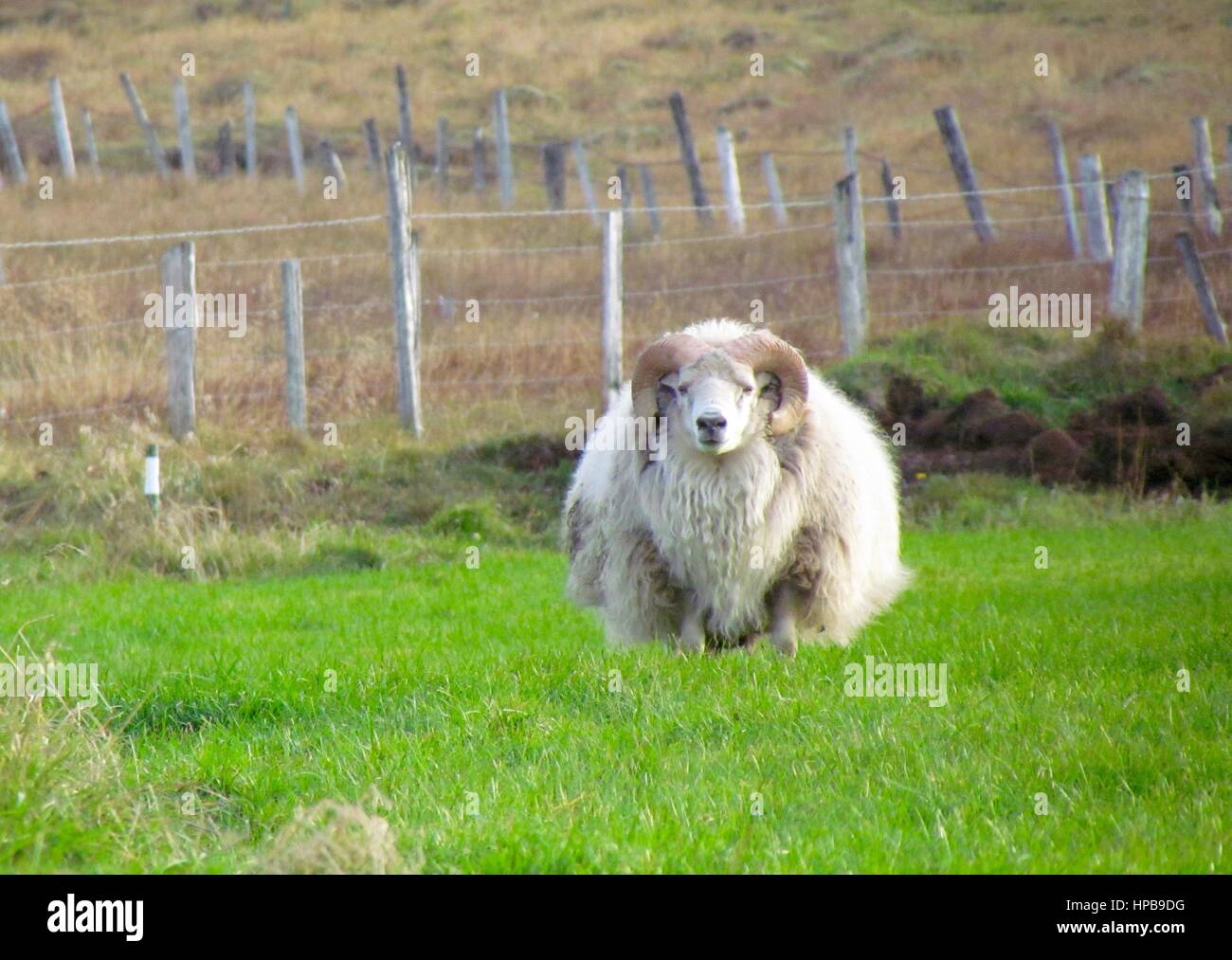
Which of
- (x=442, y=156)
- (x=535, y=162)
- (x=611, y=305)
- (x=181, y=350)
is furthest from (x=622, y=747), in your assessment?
(x=535, y=162)

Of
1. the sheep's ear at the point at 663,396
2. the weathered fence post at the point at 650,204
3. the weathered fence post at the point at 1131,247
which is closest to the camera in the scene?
the sheep's ear at the point at 663,396

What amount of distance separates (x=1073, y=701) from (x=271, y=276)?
54.4 ft

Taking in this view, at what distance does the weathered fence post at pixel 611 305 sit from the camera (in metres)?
15.5

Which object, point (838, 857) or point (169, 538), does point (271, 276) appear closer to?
point (169, 538)

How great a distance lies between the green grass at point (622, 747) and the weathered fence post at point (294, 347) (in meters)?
4.98

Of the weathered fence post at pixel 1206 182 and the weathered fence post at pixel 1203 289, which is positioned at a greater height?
the weathered fence post at pixel 1206 182

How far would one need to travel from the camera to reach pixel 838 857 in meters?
4.79

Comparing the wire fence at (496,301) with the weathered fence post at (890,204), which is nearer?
the wire fence at (496,301)

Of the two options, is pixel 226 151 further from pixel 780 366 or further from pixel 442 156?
pixel 780 366

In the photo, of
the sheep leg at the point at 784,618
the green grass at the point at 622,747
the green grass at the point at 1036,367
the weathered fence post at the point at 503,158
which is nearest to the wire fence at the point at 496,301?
the green grass at the point at 1036,367

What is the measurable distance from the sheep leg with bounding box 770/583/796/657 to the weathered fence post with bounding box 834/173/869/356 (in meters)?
7.96

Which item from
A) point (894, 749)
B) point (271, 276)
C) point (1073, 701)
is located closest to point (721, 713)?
point (894, 749)

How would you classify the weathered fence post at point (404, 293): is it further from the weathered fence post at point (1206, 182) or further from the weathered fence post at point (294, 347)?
the weathered fence post at point (1206, 182)

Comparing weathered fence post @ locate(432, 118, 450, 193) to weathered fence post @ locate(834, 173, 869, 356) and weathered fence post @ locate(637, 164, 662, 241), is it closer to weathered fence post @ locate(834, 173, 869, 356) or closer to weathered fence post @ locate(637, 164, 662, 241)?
weathered fence post @ locate(637, 164, 662, 241)
